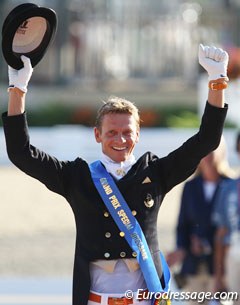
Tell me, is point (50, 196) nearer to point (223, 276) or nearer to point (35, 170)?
point (223, 276)

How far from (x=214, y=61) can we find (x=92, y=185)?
73 cm

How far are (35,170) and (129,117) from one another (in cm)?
45

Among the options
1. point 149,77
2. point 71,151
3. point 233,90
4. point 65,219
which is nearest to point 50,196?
point 65,219

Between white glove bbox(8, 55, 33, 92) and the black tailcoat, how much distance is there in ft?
0.42

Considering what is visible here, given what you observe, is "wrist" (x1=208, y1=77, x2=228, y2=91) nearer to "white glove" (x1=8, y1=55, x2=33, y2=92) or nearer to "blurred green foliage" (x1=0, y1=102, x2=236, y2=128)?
"white glove" (x1=8, y1=55, x2=33, y2=92)

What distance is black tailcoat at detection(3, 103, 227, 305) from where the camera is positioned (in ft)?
13.9

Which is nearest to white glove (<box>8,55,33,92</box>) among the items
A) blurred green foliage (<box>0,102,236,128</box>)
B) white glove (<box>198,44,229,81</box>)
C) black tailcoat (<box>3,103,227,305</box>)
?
black tailcoat (<box>3,103,227,305</box>)

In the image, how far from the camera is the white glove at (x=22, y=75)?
168 inches

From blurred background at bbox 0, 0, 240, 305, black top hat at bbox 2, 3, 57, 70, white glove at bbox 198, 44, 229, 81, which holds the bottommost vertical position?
blurred background at bbox 0, 0, 240, 305

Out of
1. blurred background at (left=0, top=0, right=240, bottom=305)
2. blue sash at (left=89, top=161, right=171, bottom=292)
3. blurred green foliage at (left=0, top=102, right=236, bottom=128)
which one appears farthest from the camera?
blurred green foliage at (left=0, top=102, right=236, bottom=128)

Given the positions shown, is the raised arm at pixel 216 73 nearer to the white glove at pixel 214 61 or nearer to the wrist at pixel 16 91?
the white glove at pixel 214 61

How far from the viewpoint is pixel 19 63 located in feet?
14.2

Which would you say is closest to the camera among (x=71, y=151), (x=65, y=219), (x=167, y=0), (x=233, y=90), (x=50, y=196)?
(x=65, y=219)

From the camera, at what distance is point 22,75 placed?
4.28 metres
